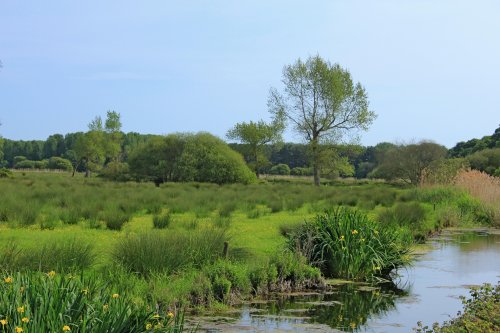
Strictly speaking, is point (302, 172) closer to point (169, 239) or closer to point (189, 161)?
point (189, 161)

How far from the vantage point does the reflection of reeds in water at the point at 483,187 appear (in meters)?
26.5

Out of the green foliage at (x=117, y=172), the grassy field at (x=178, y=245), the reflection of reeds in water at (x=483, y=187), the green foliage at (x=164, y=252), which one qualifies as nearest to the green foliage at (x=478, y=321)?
the grassy field at (x=178, y=245)

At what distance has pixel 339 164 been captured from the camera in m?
52.0

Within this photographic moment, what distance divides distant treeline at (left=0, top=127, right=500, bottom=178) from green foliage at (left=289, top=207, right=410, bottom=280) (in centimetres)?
3537

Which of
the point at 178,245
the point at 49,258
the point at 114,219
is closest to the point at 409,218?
the point at 114,219

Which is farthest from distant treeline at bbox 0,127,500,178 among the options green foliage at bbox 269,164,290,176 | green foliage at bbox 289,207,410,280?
green foliage at bbox 289,207,410,280

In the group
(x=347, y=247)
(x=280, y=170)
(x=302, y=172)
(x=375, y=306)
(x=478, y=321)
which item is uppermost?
(x=280, y=170)

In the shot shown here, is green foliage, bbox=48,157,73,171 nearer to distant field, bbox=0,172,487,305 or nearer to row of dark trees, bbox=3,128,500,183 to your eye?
row of dark trees, bbox=3,128,500,183

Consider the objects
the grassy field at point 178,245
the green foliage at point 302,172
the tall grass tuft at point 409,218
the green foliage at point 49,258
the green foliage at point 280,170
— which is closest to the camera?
the green foliage at point 49,258

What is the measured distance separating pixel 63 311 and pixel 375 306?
22.1 feet

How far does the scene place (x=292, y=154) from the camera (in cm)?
10956

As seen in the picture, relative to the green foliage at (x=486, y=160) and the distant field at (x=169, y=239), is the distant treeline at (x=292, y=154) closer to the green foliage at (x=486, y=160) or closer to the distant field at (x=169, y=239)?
the green foliage at (x=486, y=160)

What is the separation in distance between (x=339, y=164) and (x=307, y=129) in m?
4.15

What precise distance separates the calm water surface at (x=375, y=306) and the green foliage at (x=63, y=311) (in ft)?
9.23
